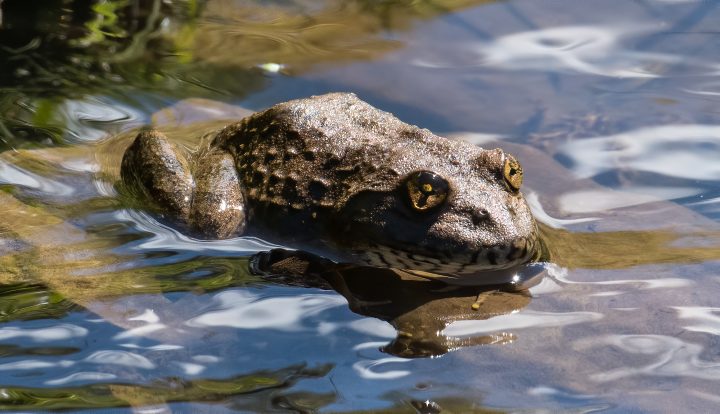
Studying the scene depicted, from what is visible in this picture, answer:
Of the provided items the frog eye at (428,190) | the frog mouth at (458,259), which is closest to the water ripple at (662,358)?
the frog mouth at (458,259)

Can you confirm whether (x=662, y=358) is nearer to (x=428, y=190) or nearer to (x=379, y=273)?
(x=428, y=190)

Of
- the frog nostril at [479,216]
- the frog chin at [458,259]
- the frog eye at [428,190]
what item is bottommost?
the frog chin at [458,259]

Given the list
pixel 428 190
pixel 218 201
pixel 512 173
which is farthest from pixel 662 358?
pixel 218 201

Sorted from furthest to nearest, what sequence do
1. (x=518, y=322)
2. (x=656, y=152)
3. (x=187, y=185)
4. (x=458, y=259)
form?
(x=656, y=152) < (x=187, y=185) < (x=458, y=259) < (x=518, y=322)

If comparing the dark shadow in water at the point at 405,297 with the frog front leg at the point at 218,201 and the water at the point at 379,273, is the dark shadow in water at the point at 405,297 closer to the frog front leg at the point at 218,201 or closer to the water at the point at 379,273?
the water at the point at 379,273

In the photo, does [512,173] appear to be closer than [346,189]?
Yes

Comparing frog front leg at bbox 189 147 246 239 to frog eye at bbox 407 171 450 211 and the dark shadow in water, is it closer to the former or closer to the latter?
the dark shadow in water

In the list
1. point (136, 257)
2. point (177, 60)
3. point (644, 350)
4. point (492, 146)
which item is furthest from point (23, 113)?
point (644, 350)
